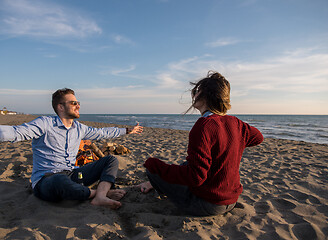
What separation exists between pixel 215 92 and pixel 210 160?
0.64 metres

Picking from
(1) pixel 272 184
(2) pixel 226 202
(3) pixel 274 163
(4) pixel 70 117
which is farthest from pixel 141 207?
(3) pixel 274 163

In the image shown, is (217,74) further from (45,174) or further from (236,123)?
(45,174)

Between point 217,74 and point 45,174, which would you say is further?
point 45,174

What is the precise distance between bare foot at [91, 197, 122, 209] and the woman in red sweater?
61cm

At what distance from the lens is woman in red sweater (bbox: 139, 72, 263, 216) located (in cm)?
185

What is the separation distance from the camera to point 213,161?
1.97 m

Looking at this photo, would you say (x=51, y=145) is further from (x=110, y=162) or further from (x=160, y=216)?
(x=160, y=216)

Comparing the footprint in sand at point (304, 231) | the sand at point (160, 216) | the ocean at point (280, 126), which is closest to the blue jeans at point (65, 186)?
the sand at point (160, 216)

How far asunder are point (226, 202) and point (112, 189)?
161cm

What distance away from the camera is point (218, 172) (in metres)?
1.99

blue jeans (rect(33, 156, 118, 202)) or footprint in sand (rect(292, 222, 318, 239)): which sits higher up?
blue jeans (rect(33, 156, 118, 202))

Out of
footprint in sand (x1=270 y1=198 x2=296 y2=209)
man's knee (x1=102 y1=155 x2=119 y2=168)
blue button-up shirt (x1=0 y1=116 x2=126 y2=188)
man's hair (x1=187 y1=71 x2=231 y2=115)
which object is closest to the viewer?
man's hair (x1=187 y1=71 x2=231 y2=115)

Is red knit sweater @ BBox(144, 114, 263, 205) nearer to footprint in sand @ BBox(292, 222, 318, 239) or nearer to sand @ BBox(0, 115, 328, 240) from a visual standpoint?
sand @ BBox(0, 115, 328, 240)

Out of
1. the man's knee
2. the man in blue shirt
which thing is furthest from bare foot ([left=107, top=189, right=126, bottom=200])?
the man's knee
